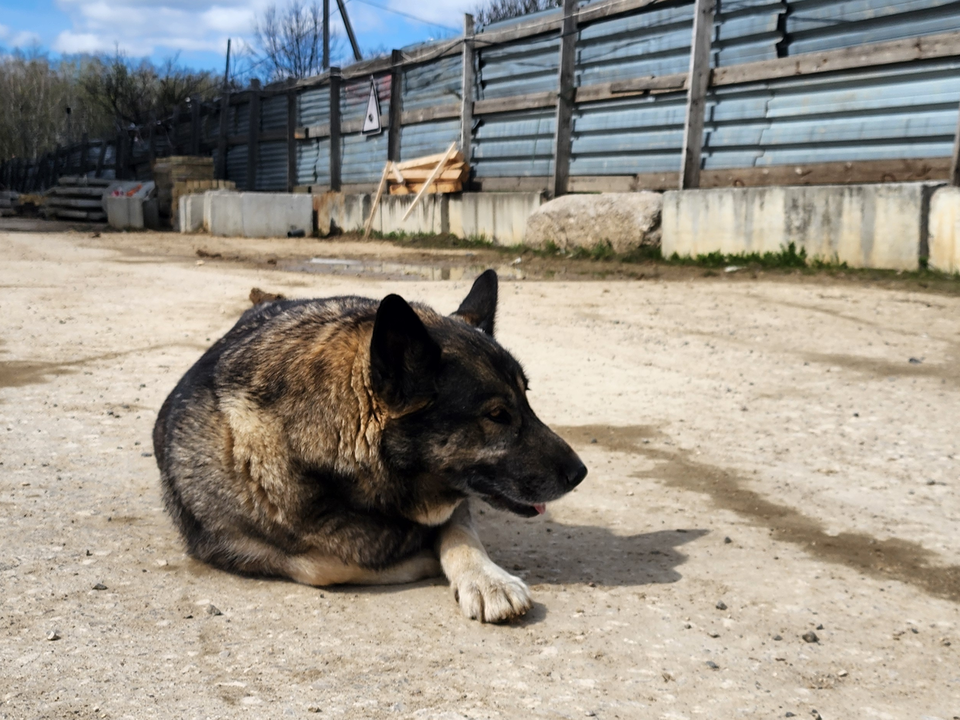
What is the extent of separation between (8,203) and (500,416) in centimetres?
2941

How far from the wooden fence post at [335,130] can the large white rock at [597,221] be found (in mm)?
8334

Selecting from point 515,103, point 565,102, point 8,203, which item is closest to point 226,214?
point 515,103

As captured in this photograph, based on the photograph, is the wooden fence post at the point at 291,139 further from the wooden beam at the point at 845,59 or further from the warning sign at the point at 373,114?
the wooden beam at the point at 845,59

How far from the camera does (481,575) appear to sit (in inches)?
112

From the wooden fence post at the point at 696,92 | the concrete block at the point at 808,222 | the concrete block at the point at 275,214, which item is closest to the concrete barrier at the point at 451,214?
the concrete block at the point at 275,214

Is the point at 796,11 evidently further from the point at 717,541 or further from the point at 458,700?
the point at 458,700

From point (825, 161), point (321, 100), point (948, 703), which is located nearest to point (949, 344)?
point (825, 161)

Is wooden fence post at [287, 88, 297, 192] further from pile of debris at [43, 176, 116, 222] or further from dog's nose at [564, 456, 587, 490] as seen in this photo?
dog's nose at [564, 456, 587, 490]

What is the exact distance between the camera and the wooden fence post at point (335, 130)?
20.7m

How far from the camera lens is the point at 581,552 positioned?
135 inches

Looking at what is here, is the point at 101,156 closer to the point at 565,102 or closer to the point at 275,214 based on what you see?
the point at 275,214

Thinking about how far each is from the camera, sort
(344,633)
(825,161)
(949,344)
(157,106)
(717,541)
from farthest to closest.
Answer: (157,106) < (825,161) < (949,344) < (717,541) < (344,633)

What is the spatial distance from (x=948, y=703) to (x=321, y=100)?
2076 cm

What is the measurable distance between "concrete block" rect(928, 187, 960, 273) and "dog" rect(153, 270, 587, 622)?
7.13m
